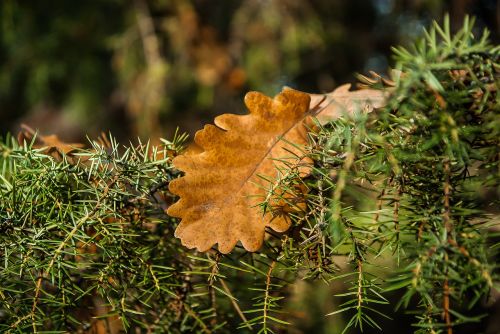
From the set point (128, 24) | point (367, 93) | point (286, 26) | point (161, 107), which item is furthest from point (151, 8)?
point (367, 93)

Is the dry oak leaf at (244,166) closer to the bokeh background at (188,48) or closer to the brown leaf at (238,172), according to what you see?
the brown leaf at (238,172)

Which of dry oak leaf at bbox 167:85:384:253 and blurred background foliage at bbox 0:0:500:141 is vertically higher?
dry oak leaf at bbox 167:85:384:253

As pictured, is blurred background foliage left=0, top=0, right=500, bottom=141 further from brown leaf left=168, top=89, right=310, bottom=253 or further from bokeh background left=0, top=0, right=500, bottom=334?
brown leaf left=168, top=89, right=310, bottom=253

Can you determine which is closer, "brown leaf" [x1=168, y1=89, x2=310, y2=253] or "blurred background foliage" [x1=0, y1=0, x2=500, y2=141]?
"brown leaf" [x1=168, y1=89, x2=310, y2=253]

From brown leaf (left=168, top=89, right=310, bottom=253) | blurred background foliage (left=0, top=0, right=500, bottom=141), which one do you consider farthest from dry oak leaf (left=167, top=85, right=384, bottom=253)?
blurred background foliage (left=0, top=0, right=500, bottom=141)

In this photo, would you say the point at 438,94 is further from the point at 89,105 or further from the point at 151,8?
the point at 89,105

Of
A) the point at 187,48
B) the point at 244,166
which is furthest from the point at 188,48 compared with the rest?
the point at 244,166

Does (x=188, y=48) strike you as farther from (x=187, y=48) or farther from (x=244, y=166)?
(x=244, y=166)
